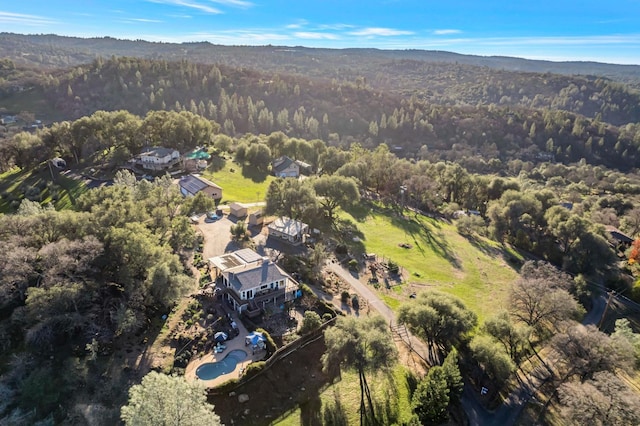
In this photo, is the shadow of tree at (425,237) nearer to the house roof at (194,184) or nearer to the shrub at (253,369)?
the house roof at (194,184)

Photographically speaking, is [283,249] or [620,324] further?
[283,249]

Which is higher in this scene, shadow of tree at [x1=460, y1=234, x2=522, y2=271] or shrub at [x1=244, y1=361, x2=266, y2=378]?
shrub at [x1=244, y1=361, x2=266, y2=378]

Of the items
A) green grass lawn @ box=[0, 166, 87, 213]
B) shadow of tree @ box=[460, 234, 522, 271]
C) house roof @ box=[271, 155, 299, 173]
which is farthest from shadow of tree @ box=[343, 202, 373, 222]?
Answer: green grass lawn @ box=[0, 166, 87, 213]

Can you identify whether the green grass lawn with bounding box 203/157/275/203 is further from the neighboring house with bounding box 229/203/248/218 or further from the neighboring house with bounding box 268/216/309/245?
the neighboring house with bounding box 268/216/309/245

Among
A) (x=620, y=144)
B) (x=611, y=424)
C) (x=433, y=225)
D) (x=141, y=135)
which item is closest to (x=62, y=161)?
(x=141, y=135)

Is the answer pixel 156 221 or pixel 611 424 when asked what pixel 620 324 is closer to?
pixel 611 424

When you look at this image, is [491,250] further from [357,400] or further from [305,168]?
[305,168]
